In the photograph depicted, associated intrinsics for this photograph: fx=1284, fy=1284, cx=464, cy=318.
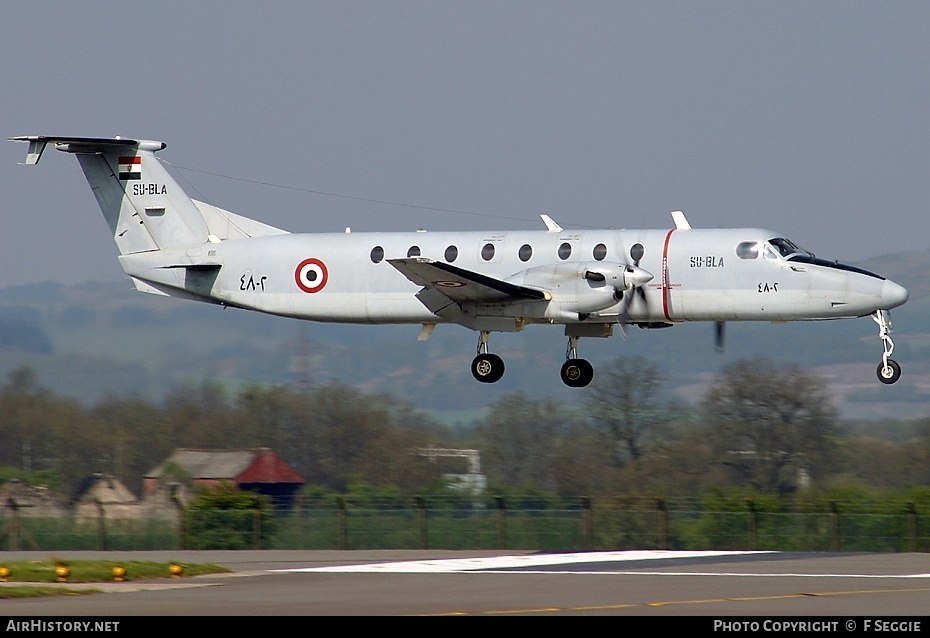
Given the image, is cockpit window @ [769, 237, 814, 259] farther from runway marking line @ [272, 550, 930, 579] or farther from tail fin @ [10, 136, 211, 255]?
tail fin @ [10, 136, 211, 255]

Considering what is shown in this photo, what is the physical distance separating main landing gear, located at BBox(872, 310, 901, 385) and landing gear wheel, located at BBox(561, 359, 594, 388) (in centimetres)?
573

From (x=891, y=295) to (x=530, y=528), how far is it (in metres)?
9.37

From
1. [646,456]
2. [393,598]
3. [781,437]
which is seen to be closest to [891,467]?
[781,437]

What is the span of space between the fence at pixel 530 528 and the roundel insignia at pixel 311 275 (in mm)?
5316

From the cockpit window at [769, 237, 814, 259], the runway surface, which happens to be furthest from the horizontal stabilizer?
the cockpit window at [769, 237, 814, 259]

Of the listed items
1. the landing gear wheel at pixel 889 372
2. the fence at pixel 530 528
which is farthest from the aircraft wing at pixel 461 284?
the landing gear wheel at pixel 889 372

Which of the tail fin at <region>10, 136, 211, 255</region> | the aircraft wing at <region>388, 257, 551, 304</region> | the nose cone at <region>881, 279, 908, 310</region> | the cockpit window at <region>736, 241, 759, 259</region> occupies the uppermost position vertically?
the tail fin at <region>10, 136, 211, 255</region>

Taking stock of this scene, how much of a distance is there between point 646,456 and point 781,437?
5120 mm

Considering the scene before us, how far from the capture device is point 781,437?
4797 centimetres

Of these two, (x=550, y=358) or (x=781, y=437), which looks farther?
(x=550, y=358)

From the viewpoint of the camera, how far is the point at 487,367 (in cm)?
2592

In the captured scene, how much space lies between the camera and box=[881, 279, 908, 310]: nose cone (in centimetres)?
2300

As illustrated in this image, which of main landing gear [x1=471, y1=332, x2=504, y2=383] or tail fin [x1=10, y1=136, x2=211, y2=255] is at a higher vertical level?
Answer: tail fin [x1=10, y1=136, x2=211, y2=255]

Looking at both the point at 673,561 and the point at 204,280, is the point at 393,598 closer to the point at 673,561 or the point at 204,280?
the point at 673,561
